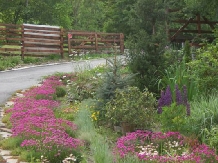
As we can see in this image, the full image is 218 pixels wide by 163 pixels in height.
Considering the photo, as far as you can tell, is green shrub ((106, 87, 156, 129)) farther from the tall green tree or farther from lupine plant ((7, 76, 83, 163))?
the tall green tree

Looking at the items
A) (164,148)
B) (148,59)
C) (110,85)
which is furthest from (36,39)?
(164,148)

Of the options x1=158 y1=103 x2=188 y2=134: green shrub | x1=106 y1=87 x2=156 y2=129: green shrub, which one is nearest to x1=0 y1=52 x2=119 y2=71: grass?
x1=106 y1=87 x2=156 y2=129: green shrub

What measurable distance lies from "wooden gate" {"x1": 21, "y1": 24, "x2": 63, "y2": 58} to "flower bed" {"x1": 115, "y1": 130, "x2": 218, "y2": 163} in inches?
620

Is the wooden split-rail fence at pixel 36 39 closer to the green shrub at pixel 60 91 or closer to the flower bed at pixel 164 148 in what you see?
the green shrub at pixel 60 91

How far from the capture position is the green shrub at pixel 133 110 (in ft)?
23.4

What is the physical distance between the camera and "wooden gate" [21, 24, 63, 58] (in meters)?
21.6

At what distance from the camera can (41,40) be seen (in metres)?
22.5

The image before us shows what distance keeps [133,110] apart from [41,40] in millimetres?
16087

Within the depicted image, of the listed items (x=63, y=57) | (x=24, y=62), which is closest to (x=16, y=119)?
(x=24, y=62)

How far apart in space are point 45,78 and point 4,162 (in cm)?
786

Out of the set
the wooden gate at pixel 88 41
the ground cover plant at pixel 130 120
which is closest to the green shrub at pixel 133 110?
the ground cover plant at pixel 130 120

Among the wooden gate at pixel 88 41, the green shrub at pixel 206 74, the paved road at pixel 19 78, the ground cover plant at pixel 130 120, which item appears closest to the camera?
the ground cover plant at pixel 130 120

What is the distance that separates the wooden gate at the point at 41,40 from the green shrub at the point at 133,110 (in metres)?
14.4

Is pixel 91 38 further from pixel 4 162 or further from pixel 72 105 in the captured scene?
pixel 4 162
